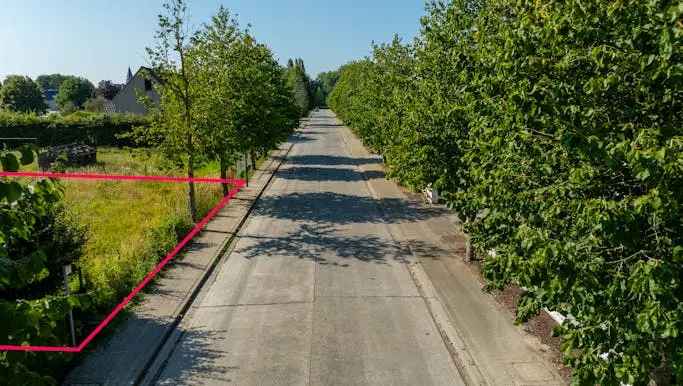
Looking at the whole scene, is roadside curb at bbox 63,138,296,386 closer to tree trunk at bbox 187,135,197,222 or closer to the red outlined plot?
the red outlined plot

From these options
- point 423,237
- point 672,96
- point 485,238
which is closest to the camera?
point 672,96

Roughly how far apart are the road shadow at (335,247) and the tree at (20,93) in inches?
3538

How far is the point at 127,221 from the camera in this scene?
647 inches

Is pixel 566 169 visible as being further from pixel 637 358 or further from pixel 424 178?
pixel 424 178

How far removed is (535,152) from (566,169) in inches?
15.1

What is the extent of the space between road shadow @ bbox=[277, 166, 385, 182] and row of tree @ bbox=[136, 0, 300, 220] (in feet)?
19.4

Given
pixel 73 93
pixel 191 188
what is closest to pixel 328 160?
pixel 191 188

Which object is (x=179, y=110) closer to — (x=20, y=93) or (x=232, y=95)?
(x=232, y=95)

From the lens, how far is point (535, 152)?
19.0 feet

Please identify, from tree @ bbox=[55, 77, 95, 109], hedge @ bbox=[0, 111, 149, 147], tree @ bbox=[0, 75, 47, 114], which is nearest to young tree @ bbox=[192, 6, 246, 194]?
hedge @ bbox=[0, 111, 149, 147]

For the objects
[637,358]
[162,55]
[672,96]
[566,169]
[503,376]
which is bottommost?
[503,376]

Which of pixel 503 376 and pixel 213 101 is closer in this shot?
pixel 503 376

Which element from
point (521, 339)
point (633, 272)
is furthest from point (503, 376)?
point (633, 272)

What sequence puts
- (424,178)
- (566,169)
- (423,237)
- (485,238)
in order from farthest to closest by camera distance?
(423,237) < (424,178) < (485,238) < (566,169)
